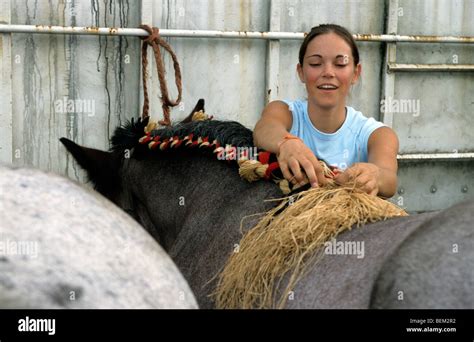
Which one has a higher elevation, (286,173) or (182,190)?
(286,173)

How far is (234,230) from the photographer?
2.42m

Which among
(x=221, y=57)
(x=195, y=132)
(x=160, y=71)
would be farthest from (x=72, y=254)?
(x=221, y=57)

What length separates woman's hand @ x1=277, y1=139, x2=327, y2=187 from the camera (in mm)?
2205

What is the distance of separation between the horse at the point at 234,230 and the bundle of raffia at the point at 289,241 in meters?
0.05

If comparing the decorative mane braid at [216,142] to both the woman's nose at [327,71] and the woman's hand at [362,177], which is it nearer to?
the woman's hand at [362,177]

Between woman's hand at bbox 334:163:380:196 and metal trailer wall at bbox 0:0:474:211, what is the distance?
95.4 inches

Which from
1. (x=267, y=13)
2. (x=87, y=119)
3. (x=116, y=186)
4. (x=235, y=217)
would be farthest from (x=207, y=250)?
(x=267, y=13)

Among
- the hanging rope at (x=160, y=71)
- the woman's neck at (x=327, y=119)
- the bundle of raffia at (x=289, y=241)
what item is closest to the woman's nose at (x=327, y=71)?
the woman's neck at (x=327, y=119)

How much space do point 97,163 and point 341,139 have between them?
39.0 inches

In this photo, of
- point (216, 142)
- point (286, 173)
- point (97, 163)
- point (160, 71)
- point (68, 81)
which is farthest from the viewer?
point (68, 81)

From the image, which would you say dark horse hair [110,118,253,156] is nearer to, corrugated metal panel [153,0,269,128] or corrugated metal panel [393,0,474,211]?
corrugated metal panel [153,0,269,128]

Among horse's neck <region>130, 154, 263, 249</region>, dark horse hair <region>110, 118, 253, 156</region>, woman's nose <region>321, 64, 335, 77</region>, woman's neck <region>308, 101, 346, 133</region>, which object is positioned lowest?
horse's neck <region>130, 154, 263, 249</region>

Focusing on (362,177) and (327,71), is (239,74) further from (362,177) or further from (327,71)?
(362,177)

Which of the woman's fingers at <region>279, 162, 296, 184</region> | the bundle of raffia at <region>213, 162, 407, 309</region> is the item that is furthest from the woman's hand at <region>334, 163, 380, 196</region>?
the woman's fingers at <region>279, 162, 296, 184</region>
